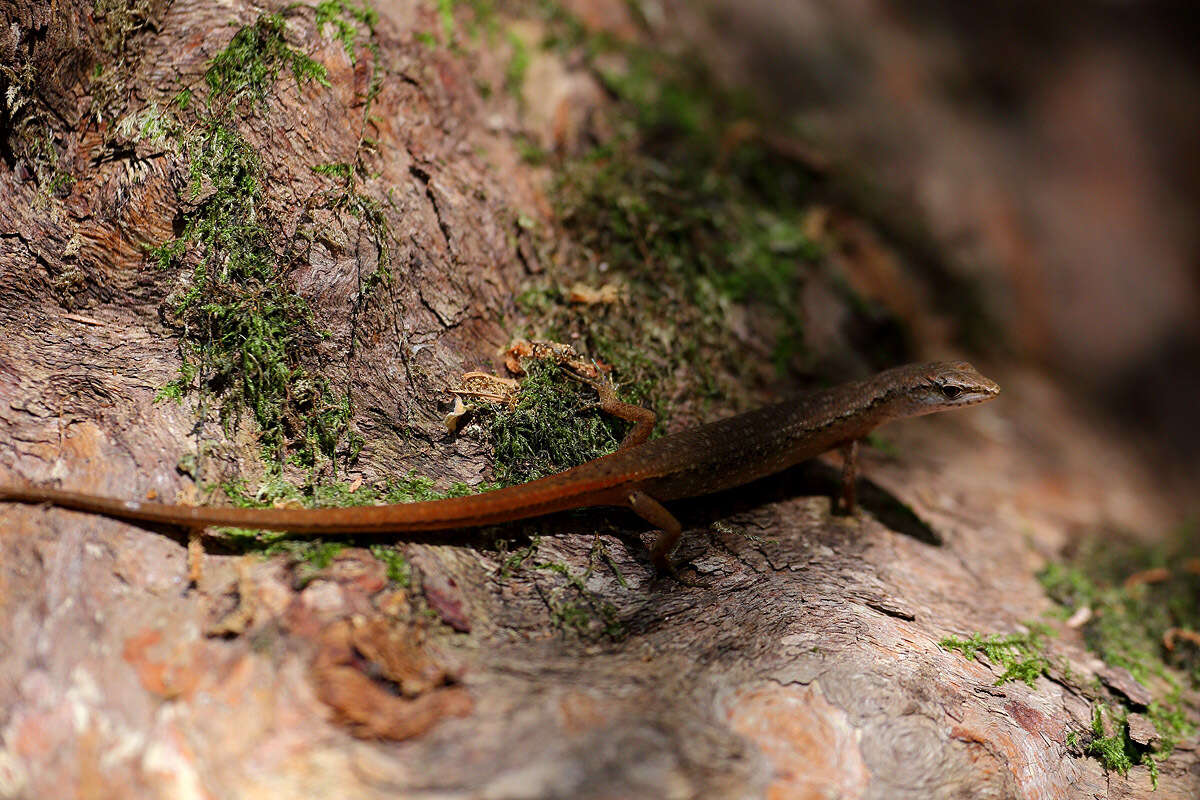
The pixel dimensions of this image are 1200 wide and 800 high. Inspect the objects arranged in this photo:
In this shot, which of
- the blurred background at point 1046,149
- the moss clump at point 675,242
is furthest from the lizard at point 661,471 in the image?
the blurred background at point 1046,149

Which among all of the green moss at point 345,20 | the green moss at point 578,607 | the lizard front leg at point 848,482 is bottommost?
the green moss at point 578,607

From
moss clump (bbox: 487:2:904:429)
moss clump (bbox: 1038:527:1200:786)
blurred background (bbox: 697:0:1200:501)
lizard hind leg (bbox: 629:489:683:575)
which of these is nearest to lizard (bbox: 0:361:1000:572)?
lizard hind leg (bbox: 629:489:683:575)

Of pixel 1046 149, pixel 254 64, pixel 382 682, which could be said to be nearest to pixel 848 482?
pixel 382 682

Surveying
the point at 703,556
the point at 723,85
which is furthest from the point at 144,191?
the point at 723,85

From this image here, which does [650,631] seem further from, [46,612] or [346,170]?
[346,170]

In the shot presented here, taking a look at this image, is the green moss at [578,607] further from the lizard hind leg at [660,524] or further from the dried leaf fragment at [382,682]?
the dried leaf fragment at [382,682]

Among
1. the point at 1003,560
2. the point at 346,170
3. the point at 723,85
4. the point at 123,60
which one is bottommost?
the point at 1003,560
